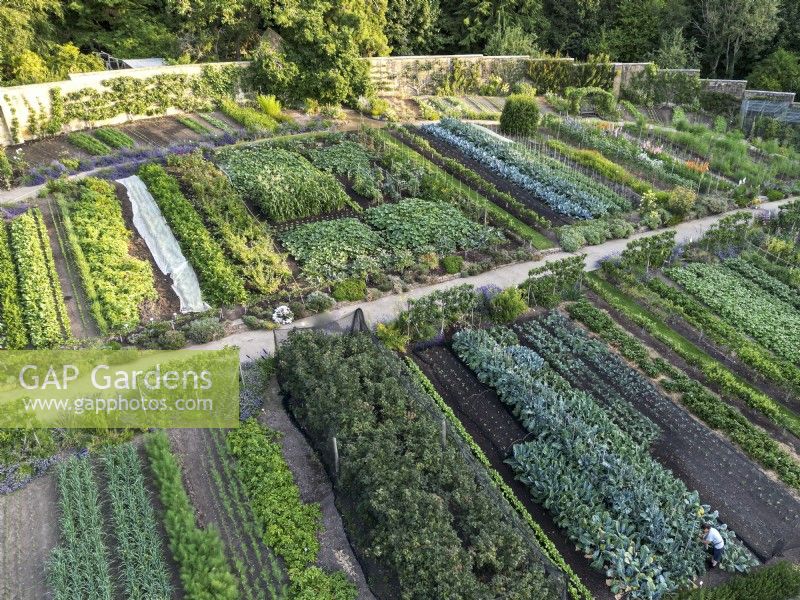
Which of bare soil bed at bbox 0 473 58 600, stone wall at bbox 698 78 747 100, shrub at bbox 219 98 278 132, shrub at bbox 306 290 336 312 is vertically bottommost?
bare soil bed at bbox 0 473 58 600

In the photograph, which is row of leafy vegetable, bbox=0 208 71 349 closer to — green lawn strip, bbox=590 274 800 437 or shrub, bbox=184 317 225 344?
shrub, bbox=184 317 225 344

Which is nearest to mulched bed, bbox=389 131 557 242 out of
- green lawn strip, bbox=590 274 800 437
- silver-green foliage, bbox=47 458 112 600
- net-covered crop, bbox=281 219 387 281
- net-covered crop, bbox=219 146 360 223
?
net-covered crop, bbox=219 146 360 223

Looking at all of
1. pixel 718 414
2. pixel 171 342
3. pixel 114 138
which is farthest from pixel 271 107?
pixel 718 414

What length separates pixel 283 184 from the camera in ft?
72.6

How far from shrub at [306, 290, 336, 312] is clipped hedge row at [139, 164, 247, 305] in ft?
5.82

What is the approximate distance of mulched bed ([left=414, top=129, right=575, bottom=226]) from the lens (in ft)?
75.4

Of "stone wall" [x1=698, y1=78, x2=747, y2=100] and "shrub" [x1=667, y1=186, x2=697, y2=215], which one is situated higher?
"stone wall" [x1=698, y1=78, x2=747, y2=100]

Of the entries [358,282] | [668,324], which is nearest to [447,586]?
[358,282]

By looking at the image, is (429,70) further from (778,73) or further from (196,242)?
(196,242)

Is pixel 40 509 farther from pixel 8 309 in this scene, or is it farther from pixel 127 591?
pixel 8 309

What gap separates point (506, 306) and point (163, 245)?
1040cm

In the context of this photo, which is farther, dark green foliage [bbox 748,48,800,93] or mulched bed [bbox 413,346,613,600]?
dark green foliage [bbox 748,48,800,93]

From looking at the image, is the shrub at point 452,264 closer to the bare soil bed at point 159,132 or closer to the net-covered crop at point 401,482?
the net-covered crop at point 401,482

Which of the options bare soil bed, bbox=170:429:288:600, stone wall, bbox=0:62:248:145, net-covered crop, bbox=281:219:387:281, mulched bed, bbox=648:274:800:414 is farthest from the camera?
stone wall, bbox=0:62:248:145
